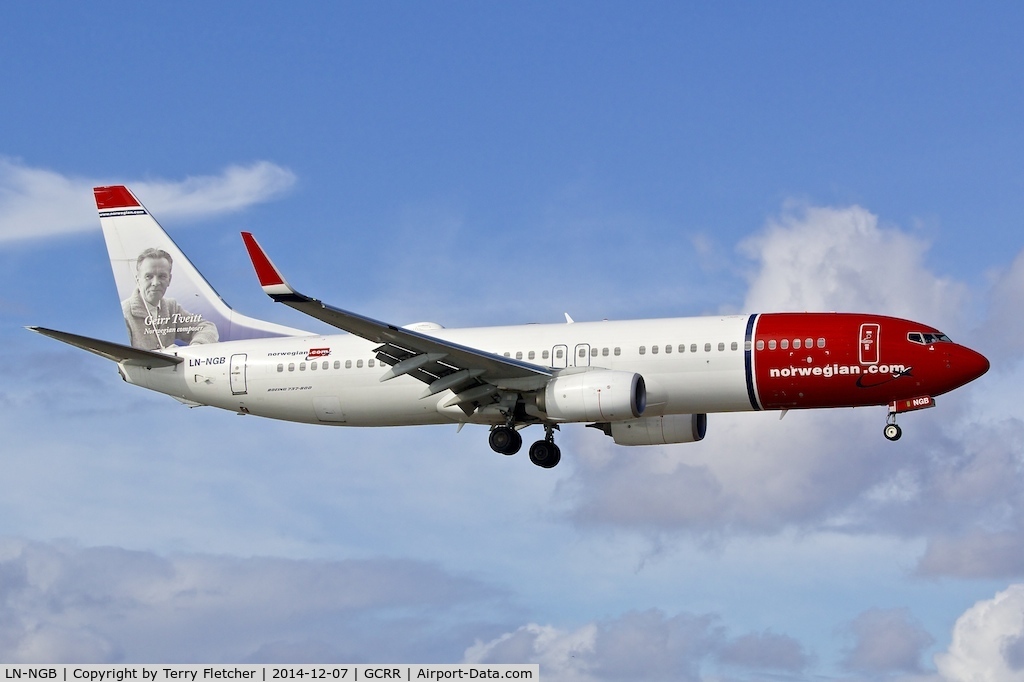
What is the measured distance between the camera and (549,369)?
46.8 metres

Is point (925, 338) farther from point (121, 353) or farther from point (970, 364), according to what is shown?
point (121, 353)

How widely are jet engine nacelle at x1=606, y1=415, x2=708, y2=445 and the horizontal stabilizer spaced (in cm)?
1541

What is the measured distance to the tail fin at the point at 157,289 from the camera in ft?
178

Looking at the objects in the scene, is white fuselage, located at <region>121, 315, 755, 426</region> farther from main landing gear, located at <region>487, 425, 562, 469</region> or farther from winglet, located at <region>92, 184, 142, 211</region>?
winglet, located at <region>92, 184, 142, 211</region>

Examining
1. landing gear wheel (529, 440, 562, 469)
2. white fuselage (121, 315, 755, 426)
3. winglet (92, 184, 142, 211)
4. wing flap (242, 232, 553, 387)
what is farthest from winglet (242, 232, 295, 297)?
winglet (92, 184, 142, 211)

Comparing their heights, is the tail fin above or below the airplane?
above

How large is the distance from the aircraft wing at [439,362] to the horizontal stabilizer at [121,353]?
28.0 feet

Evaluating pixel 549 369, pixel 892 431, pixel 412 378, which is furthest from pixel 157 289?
pixel 892 431

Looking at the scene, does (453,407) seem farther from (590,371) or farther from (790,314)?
(790,314)

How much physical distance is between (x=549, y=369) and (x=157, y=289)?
16924 millimetres

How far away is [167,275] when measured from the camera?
5588cm

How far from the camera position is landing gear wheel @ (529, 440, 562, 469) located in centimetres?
4947

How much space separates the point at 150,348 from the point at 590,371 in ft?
58.1

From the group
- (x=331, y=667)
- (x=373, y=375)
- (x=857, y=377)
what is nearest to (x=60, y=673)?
(x=331, y=667)
